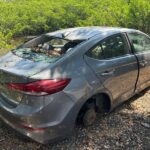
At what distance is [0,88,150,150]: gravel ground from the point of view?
403cm

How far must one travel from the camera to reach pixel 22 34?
42.8ft

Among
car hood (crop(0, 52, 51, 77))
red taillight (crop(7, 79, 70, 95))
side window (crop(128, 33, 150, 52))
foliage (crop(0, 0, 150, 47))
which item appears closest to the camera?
red taillight (crop(7, 79, 70, 95))

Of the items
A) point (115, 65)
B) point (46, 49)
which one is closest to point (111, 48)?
A: point (115, 65)

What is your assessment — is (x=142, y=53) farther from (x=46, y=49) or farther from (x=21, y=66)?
(x=21, y=66)

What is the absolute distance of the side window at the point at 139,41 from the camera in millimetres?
5055

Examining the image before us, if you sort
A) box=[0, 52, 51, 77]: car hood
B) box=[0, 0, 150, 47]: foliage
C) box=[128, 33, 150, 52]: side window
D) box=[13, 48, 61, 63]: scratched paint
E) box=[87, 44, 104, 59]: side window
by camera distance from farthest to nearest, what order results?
box=[0, 0, 150, 47]: foliage, box=[128, 33, 150, 52]: side window, box=[87, 44, 104, 59]: side window, box=[13, 48, 61, 63]: scratched paint, box=[0, 52, 51, 77]: car hood

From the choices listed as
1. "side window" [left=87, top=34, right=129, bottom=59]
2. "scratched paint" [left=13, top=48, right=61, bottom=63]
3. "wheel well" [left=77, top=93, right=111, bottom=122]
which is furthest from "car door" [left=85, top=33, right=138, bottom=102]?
"scratched paint" [left=13, top=48, right=61, bottom=63]

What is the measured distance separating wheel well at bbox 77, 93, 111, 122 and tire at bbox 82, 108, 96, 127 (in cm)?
6

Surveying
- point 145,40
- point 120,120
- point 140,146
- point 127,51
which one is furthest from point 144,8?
point 140,146

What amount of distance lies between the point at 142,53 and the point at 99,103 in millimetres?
1327

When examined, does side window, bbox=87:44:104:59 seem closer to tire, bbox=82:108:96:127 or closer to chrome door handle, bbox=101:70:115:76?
chrome door handle, bbox=101:70:115:76

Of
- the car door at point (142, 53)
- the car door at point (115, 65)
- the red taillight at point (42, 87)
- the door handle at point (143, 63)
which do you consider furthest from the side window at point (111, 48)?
the red taillight at point (42, 87)

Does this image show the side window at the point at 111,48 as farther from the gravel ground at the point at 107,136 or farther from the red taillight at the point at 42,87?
the gravel ground at the point at 107,136

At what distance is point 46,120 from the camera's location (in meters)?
3.62
